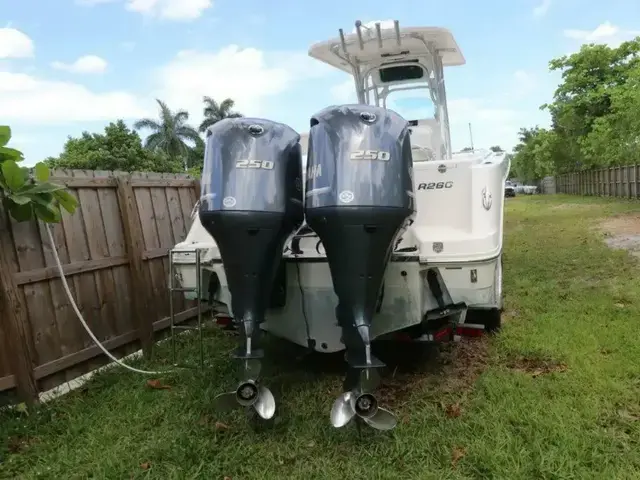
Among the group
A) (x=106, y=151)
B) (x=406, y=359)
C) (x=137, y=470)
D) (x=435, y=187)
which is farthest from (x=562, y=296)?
(x=106, y=151)

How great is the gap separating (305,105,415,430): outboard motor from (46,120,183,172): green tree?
3213cm

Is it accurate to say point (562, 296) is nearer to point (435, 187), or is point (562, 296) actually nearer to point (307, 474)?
point (435, 187)

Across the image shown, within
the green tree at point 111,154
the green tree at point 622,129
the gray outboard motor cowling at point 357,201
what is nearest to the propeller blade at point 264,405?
the gray outboard motor cowling at point 357,201

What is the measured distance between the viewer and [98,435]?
140 inches

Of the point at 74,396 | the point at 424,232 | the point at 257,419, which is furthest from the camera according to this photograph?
the point at 74,396

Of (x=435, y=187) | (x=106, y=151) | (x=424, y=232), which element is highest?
(x=106, y=151)

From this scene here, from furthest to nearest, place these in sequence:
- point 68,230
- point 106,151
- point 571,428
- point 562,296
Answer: point 106,151, point 562,296, point 68,230, point 571,428

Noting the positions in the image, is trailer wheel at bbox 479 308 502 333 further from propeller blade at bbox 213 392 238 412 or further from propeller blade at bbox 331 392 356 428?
propeller blade at bbox 213 392 238 412

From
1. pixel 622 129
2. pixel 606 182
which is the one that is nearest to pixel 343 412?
pixel 622 129

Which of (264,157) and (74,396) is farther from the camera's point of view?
(74,396)

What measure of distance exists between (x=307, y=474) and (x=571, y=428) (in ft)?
4.72

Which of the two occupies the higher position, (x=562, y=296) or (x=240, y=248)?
(x=240, y=248)

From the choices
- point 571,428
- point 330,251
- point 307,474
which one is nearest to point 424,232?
point 330,251

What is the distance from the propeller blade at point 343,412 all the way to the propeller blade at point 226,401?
1.81 feet
